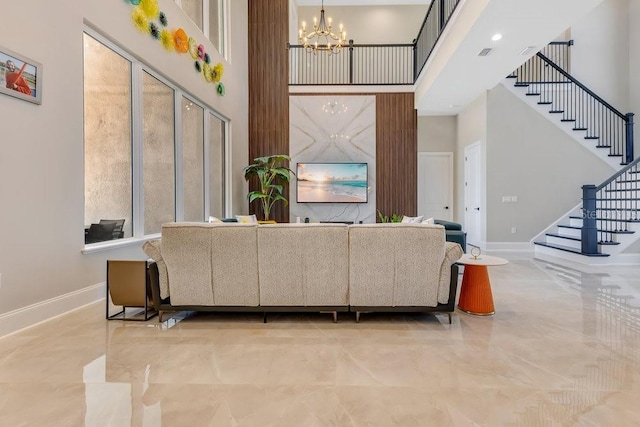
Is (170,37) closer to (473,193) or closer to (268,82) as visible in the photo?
(268,82)

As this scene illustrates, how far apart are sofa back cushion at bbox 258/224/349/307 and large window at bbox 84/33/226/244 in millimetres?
2011

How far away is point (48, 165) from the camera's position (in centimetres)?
299

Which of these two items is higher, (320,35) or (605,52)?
(605,52)

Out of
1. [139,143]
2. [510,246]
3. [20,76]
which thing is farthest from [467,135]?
[20,76]

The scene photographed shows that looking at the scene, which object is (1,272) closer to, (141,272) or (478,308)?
(141,272)

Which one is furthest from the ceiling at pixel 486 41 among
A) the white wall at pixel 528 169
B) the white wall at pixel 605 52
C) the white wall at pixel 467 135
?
the white wall at pixel 605 52

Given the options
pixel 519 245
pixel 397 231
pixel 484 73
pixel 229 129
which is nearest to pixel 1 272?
pixel 397 231

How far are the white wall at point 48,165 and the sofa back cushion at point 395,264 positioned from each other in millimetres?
2513

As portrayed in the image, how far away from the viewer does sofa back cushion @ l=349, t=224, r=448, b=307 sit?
110 inches

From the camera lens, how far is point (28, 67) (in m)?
2.80

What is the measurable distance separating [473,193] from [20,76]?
304 inches

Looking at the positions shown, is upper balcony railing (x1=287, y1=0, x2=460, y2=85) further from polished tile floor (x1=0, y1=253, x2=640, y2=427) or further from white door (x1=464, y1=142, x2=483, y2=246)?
polished tile floor (x1=0, y1=253, x2=640, y2=427)

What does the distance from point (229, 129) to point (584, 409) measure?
666cm

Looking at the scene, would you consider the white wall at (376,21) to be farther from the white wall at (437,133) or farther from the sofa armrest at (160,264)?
the sofa armrest at (160,264)
